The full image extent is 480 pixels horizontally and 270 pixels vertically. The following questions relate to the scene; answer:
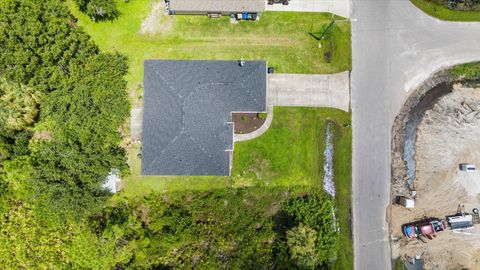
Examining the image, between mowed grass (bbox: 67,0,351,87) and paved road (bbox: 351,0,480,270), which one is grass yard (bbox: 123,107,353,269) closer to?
paved road (bbox: 351,0,480,270)

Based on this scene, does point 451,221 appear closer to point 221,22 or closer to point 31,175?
point 221,22

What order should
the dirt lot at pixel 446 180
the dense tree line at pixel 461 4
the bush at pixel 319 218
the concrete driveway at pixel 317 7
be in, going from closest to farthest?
1. the bush at pixel 319 218
2. the dirt lot at pixel 446 180
3. the concrete driveway at pixel 317 7
4. the dense tree line at pixel 461 4

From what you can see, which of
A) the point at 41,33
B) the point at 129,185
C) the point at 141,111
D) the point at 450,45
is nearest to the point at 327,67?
the point at 450,45

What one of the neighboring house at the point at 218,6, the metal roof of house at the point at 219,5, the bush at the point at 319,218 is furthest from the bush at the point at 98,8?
the bush at the point at 319,218

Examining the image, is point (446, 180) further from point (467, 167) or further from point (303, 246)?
point (303, 246)

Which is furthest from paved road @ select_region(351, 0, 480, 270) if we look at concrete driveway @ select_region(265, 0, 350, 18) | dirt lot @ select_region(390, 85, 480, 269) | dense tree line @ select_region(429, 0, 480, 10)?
dirt lot @ select_region(390, 85, 480, 269)

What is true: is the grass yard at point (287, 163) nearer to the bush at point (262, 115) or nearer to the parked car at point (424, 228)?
the bush at point (262, 115)

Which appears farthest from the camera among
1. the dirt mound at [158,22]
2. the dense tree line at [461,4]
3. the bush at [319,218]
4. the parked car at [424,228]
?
the dense tree line at [461,4]
